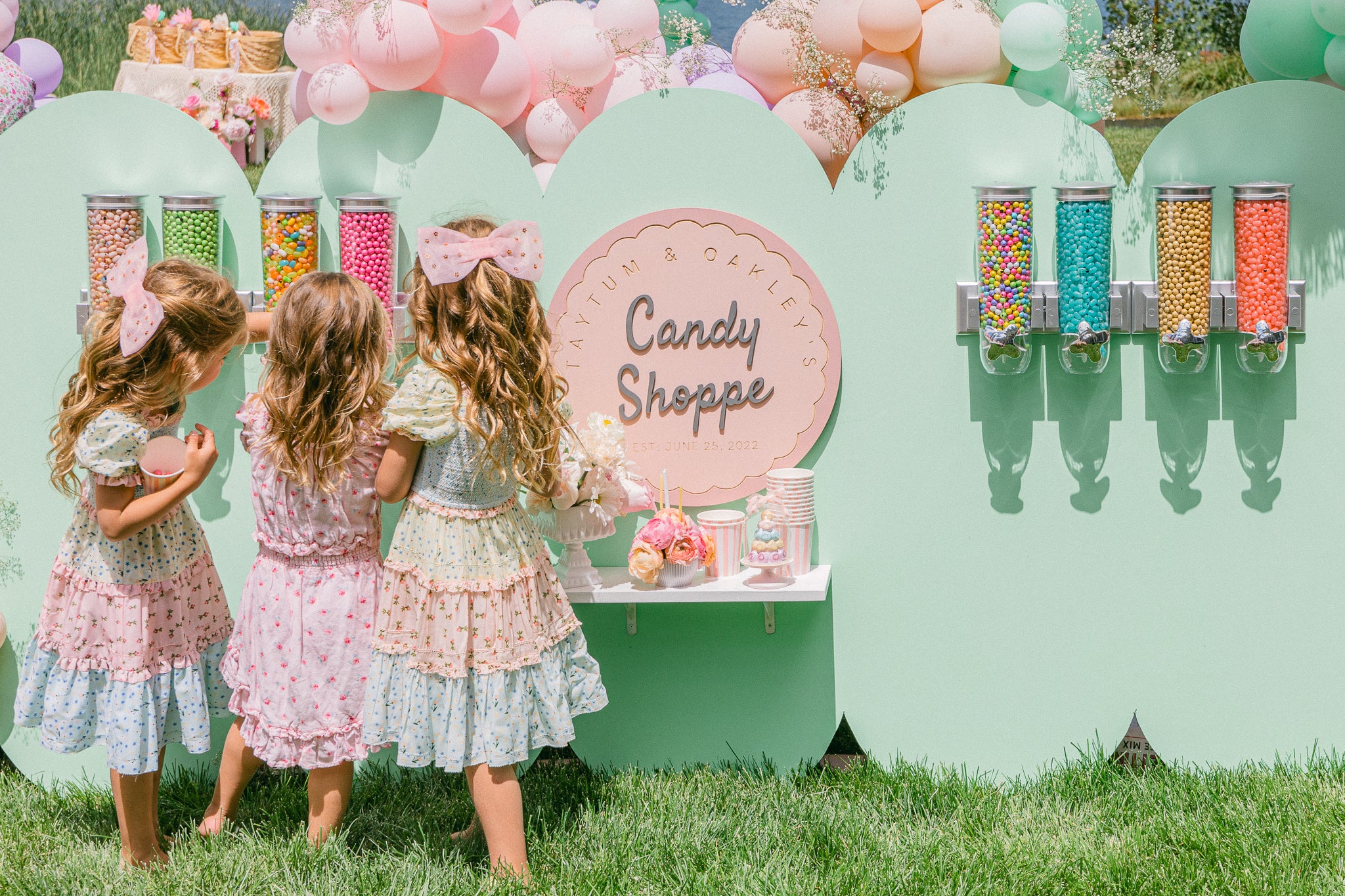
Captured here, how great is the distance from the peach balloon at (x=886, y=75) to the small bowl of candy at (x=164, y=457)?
5.30ft

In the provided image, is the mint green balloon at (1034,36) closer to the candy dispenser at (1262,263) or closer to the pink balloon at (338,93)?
the candy dispenser at (1262,263)

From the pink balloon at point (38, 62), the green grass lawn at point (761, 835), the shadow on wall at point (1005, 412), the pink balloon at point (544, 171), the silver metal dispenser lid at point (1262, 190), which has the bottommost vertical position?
the green grass lawn at point (761, 835)

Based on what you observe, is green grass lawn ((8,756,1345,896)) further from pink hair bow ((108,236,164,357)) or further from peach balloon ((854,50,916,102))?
peach balloon ((854,50,916,102))

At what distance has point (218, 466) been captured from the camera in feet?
9.09

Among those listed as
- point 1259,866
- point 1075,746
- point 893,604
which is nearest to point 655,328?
point 893,604

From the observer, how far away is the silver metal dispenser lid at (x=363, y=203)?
8.29ft

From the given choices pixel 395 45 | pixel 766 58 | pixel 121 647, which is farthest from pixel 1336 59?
pixel 121 647

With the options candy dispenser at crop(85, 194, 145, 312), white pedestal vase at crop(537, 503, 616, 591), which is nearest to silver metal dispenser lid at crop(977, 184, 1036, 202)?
white pedestal vase at crop(537, 503, 616, 591)

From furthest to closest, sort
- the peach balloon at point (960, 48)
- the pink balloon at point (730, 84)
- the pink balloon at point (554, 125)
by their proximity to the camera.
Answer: the pink balloon at point (730, 84) → the pink balloon at point (554, 125) → the peach balloon at point (960, 48)

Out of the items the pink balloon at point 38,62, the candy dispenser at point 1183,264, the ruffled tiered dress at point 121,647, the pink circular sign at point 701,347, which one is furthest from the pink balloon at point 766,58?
the pink balloon at point 38,62

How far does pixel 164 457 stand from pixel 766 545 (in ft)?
3.83

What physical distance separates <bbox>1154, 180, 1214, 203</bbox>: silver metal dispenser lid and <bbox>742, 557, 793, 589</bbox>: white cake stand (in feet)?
3.42

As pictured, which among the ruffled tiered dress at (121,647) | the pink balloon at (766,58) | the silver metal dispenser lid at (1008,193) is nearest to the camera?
Answer: the ruffled tiered dress at (121,647)

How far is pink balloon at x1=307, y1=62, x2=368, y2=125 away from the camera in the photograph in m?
2.53
